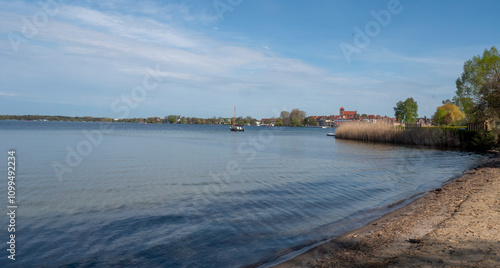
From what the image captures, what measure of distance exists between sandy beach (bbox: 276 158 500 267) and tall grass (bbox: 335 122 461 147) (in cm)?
3526

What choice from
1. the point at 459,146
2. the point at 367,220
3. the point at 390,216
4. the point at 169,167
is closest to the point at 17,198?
the point at 169,167

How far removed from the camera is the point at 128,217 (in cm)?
870

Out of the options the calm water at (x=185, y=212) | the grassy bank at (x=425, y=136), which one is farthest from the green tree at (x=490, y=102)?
the calm water at (x=185, y=212)

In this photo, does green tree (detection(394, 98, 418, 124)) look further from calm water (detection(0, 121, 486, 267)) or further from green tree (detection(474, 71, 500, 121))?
calm water (detection(0, 121, 486, 267))

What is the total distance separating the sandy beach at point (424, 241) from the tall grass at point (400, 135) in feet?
116

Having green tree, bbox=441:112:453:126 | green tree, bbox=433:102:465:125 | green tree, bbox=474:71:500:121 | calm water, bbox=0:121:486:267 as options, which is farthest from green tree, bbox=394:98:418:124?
calm water, bbox=0:121:486:267

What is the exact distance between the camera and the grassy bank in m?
35.7

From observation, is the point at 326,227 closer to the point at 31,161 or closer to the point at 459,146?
the point at 31,161

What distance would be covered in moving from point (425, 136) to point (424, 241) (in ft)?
134

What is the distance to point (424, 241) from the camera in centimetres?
584

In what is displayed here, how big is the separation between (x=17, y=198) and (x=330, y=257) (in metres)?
10.3

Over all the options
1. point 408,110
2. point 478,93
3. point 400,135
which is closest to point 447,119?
point 408,110

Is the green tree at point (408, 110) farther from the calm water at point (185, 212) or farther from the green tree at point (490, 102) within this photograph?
the calm water at point (185, 212)

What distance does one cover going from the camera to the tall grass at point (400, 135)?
3962 cm
